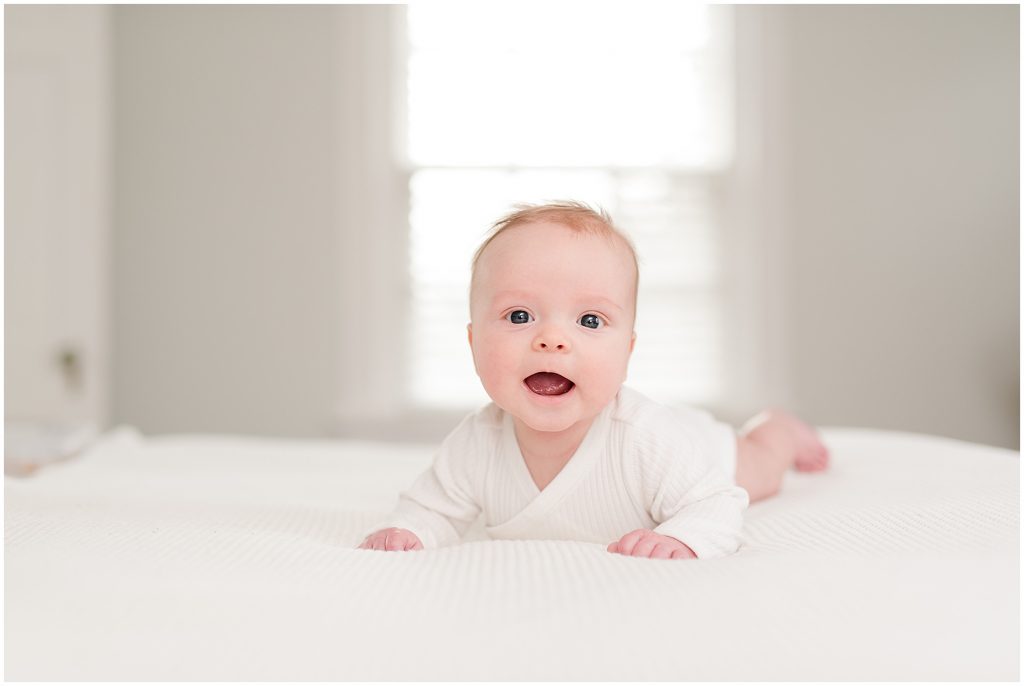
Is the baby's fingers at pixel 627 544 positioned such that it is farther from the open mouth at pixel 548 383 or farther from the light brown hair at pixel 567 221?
the light brown hair at pixel 567 221

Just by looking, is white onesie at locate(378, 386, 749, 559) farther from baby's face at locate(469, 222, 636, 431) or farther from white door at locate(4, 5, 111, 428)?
white door at locate(4, 5, 111, 428)

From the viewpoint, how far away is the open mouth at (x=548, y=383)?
1261 mm

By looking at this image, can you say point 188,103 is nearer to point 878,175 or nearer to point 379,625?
point 878,175

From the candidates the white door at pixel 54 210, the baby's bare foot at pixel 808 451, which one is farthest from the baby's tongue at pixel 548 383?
the white door at pixel 54 210

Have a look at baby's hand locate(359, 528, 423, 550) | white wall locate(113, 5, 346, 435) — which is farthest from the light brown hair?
white wall locate(113, 5, 346, 435)

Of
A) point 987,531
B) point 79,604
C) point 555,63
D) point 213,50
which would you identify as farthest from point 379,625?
point 213,50

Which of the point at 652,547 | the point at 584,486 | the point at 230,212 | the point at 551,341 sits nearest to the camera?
the point at 652,547

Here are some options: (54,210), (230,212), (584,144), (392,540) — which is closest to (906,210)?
(584,144)

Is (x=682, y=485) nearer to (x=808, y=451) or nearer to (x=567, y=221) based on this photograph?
(x=567, y=221)

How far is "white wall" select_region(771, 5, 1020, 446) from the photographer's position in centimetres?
396

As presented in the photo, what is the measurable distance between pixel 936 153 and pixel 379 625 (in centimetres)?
384

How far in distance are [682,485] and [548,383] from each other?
231 millimetres

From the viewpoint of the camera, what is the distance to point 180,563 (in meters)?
0.98

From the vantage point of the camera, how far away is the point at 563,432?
1.34m
